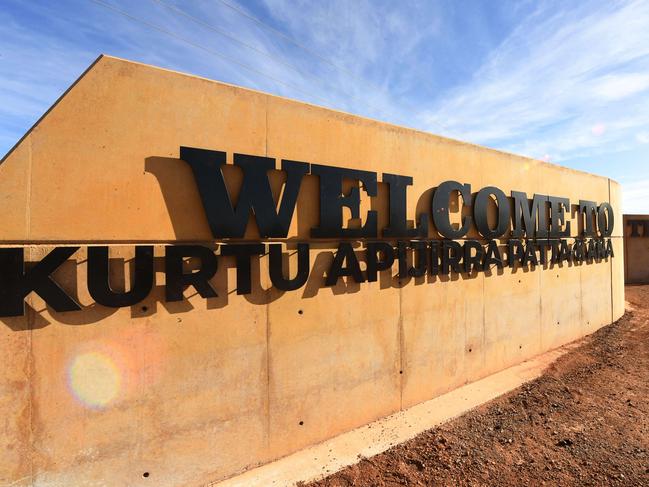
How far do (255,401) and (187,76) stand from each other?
3.95m

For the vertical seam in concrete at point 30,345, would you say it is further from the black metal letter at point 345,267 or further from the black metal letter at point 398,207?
the black metal letter at point 398,207

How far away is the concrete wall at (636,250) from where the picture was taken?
21.8m

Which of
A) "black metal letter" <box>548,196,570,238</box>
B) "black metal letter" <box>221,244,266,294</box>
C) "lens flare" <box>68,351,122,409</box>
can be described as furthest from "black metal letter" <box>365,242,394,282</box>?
"black metal letter" <box>548,196,570,238</box>

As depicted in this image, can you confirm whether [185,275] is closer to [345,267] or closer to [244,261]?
[244,261]

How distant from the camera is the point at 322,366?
491 cm

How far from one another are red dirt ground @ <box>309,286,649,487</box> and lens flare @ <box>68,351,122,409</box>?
8.46 ft

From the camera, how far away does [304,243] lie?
15.4ft

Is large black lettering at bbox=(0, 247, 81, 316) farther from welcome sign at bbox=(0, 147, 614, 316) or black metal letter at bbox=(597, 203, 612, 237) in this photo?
black metal letter at bbox=(597, 203, 612, 237)

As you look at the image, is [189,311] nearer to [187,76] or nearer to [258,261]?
[258,261]

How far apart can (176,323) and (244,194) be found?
1645 millimetres

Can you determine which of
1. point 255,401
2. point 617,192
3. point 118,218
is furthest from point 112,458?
point 617,192

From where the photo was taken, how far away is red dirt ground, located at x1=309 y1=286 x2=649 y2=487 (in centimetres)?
416

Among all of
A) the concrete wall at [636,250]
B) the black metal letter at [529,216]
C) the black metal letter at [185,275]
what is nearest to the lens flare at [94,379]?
the black metal letter at [185,275]

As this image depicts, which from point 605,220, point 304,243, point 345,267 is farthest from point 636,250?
point 304,243
